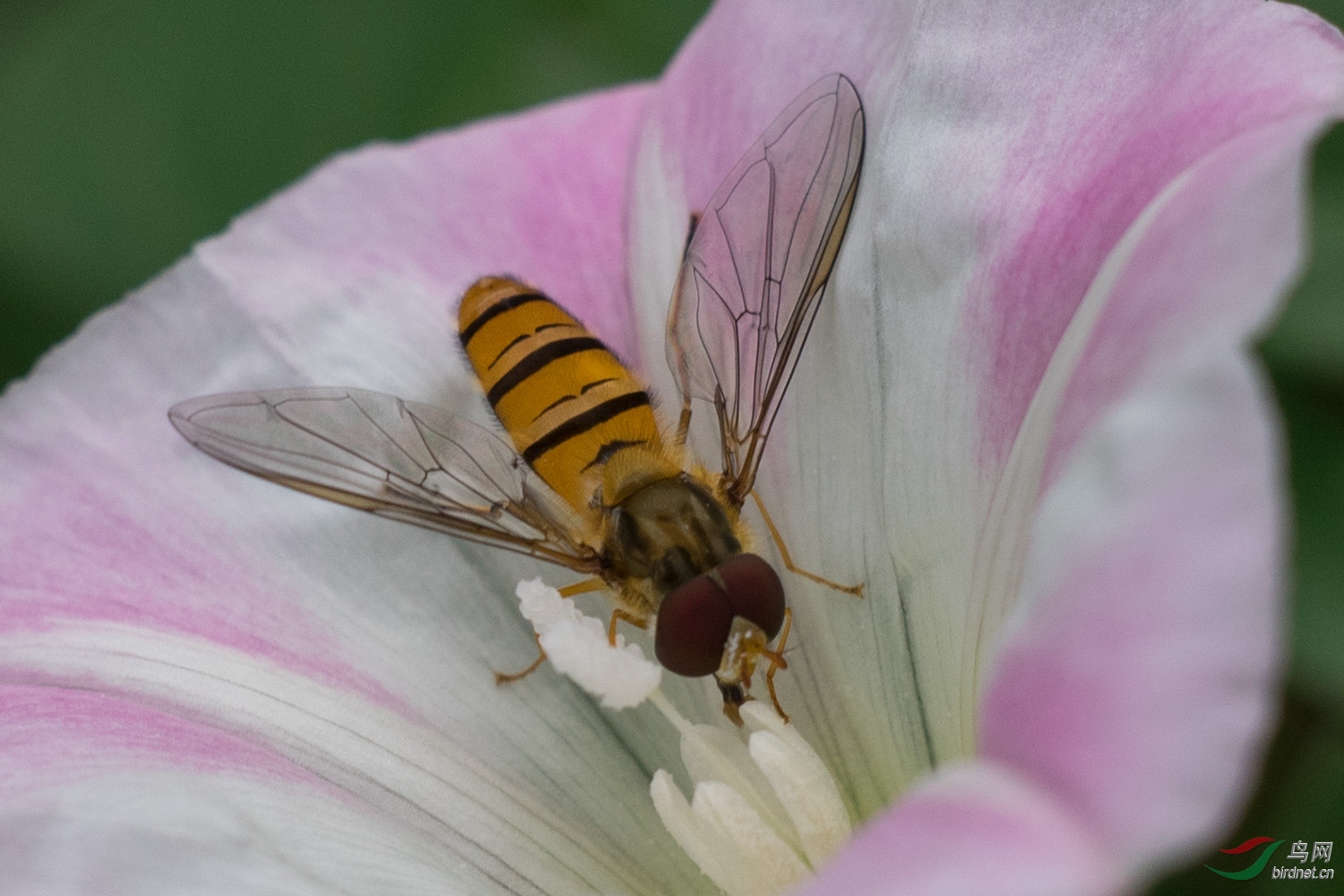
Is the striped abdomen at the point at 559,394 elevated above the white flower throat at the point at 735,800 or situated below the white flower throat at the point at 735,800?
above

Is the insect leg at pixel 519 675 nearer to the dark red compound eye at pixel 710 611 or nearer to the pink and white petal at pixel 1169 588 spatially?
the dark red compound eye at pixel 710 611

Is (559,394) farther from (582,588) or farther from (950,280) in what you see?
(950,280)

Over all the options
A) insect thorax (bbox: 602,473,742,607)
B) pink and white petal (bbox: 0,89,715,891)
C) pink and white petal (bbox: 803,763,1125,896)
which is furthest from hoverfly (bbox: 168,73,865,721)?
pink and white petal (bbox: 803,763,1125,896)

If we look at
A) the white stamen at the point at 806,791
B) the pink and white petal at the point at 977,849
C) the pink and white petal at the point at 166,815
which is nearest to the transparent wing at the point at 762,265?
the white stamen at the point at 806,791

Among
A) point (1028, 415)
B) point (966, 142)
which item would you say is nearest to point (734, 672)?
point (1028, 415)

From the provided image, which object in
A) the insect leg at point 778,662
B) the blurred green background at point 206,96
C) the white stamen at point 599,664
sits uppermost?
the blurred green background at point 206,96

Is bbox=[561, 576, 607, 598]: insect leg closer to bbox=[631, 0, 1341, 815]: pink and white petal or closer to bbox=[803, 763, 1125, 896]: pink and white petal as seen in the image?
bbox=[631, 0, 1341, 815]: pink and white petal
